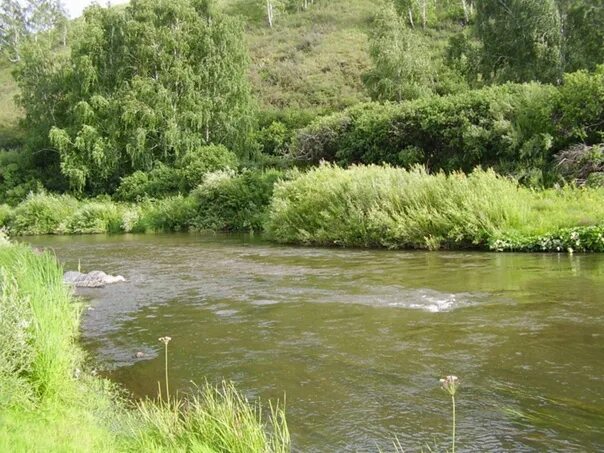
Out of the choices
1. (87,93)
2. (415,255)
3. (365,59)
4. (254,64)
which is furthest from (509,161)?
(254,64)

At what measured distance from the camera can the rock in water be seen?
45.9ft

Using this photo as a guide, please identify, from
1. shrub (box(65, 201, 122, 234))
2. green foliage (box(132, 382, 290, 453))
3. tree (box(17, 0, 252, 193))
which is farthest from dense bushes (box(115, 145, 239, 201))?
green foliage (box(132, 382, 290, 453))

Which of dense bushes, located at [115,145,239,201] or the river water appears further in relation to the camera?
dense bushes, located at [115,145,239,201]

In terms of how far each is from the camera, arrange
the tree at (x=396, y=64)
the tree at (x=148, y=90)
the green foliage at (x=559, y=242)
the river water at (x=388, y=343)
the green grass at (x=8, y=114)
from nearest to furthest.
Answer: the river water at (x=388, y=343)
the green foliage at (x=559, y=242)
the tree at (x=148, y=90)
the tree at (x=396, y=64)
the green grass at (x=8, y=114)

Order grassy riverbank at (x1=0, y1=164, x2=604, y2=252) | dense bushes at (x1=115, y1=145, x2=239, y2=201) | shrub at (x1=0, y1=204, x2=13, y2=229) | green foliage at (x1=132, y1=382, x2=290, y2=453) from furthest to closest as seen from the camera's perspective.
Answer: dense bushes at (x1=115, y1=145, x2=239, y2=201)
shrub at (x1=0, y1=204, x2=13, y2=229)
grassy riverbank at (x1=0, y1=164, x2=604, y2=252)
green foliage at (x1=132, y1=382, x2=290, y2=453)

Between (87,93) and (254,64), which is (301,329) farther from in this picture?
(254,64)

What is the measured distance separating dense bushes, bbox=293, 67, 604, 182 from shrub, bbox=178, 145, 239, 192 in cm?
665

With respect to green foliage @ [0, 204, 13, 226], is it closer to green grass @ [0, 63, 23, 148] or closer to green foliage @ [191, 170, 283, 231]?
green foliage @ [191, 170, 283, 231]

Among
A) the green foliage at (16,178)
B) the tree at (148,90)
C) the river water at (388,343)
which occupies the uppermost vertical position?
the tree at (148,90)

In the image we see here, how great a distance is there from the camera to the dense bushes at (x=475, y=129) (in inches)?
854

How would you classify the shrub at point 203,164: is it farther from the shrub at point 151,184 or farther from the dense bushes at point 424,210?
the dense bushes at point 424,210

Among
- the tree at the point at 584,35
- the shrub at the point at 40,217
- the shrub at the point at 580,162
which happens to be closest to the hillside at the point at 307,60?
the tree at the point at 584,35

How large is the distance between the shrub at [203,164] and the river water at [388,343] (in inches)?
811

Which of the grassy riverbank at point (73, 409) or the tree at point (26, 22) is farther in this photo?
the tree at point (26, 22)
